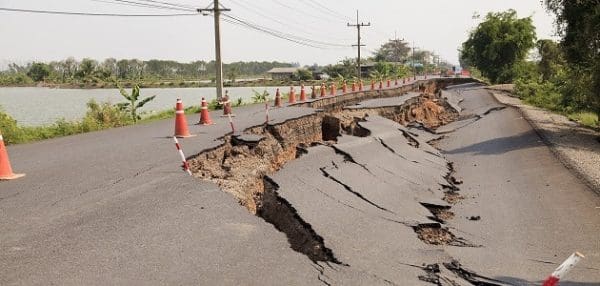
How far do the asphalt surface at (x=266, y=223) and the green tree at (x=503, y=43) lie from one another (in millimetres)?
39129

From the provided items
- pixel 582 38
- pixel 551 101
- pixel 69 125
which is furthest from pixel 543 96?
pixel 69 125

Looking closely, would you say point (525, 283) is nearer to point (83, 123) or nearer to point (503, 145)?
point (503, 145)

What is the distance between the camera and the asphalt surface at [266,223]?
408cm

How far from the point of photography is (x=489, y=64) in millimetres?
49438

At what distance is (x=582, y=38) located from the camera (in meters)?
14.0

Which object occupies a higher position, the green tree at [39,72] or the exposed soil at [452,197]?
the green tree at [39,72]

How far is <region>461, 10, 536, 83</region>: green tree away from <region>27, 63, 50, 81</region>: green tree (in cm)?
7183

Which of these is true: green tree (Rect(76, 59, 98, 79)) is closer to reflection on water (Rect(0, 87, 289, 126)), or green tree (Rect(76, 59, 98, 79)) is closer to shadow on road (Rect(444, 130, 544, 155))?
reflection on water (Rect(0, 87, 289, 126))

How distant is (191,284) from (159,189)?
8.86ft

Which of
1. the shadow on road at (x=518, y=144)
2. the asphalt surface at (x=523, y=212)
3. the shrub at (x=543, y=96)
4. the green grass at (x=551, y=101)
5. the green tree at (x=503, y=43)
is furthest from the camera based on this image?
the green tree at (x=503, y=43)

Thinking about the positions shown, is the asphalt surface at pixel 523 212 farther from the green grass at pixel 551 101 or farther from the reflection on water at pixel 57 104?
the reflection on water at pixel 57 104

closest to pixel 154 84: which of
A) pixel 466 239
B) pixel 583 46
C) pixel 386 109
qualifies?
pixel 386 109

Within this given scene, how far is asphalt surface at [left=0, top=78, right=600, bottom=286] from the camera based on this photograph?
4082 mm

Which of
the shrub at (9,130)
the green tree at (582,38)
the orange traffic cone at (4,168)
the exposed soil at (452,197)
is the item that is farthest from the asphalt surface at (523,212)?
the shrub at (9,130)
